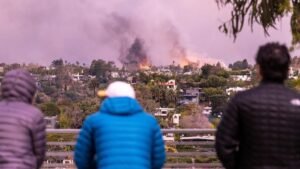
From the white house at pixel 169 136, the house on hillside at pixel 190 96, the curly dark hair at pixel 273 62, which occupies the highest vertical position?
the curly dark hair at pixel 273 62

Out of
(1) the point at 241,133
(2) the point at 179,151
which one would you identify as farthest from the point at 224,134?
(2) the point at 179,151

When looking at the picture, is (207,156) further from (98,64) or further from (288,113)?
(98,64)

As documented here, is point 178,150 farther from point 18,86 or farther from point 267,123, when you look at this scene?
point 267,123

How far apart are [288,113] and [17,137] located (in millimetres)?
1847

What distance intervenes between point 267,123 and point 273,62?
40 centimetres

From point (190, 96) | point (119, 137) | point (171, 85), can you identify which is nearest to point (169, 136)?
point (119, 137)

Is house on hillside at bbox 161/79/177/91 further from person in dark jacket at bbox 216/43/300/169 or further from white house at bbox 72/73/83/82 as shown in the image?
person in dark jacket at bbox 216/43/300/169

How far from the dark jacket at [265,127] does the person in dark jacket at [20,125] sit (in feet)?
4.32

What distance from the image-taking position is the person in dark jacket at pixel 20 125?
16.2 ft

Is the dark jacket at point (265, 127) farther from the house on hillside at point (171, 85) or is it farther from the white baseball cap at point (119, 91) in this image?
the house on hillside at point (171, 85)

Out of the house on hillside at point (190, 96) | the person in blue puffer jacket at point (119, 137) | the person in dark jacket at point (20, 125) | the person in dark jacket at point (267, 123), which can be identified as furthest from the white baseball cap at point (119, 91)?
the house on hillside at point (190, 96)

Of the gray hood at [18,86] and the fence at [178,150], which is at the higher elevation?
the gray hood at [18,86]

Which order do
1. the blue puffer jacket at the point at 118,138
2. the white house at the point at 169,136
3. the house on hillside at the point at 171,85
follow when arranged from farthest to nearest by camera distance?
the house on hillside at the point at 171,85 < the white house at the point at 169,136 < the blue puffer jacket at the point at 118,138

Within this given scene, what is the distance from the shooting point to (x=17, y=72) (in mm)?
5016
